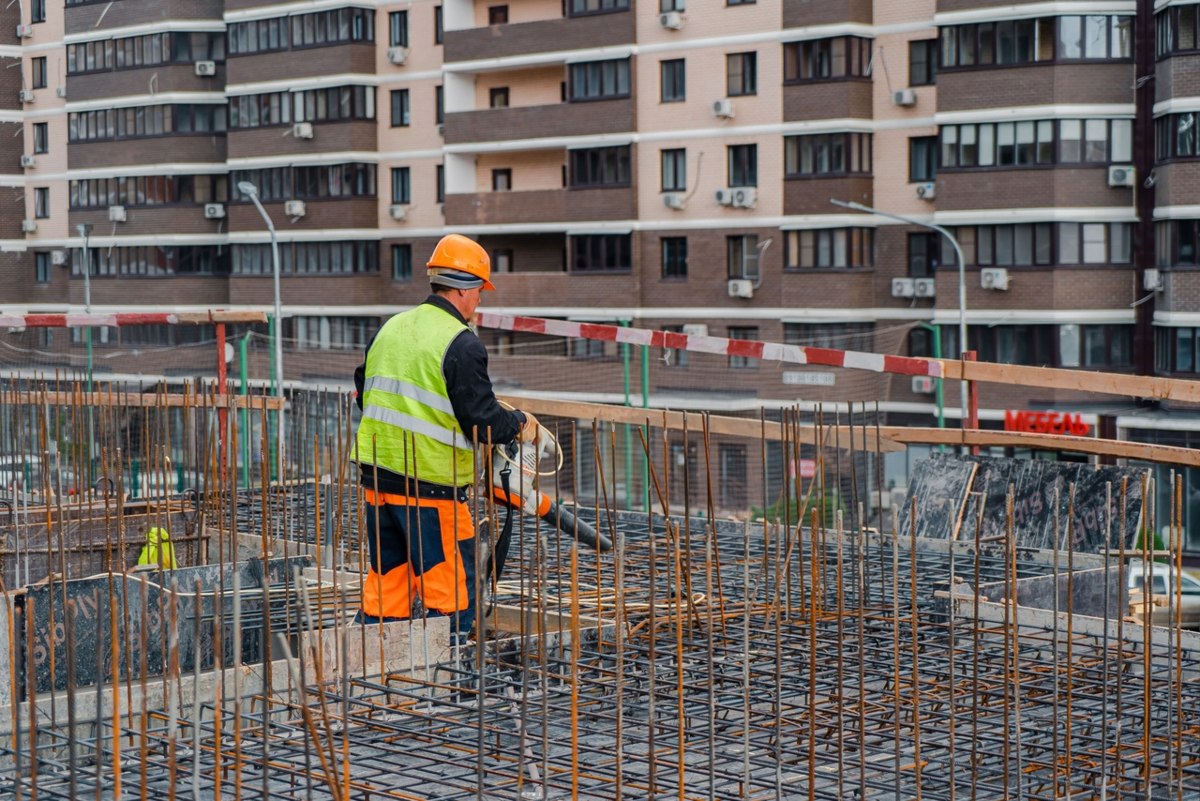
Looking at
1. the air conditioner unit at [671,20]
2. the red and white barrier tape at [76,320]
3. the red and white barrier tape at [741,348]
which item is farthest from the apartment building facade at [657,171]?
the red and white barrier tape at [741,348]

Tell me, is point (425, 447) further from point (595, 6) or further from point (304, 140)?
point (304, 140)

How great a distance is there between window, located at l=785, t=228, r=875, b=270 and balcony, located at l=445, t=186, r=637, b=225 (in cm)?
446

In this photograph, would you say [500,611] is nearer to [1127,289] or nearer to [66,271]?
[1127,289]

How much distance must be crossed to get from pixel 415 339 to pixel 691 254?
31.9 m

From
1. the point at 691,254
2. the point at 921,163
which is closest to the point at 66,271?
the point at 691,254

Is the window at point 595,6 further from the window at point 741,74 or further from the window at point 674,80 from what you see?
the window at point 741,74

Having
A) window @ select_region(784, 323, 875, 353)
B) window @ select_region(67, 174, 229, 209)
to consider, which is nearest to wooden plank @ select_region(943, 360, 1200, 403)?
window @ select_region(784, 323, 875, 353)

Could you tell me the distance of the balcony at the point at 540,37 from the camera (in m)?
39.2

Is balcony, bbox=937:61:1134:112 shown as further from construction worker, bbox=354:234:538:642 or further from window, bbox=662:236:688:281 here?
construction worker, bbox=354:234:538:642

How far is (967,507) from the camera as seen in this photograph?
1049cm

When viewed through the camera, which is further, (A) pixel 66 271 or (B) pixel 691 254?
(A) pixel 66 271

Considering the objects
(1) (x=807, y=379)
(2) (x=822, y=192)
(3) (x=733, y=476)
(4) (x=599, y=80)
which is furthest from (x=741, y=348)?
(4) (x=599, y=80)

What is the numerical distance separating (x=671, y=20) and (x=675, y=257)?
5.62m

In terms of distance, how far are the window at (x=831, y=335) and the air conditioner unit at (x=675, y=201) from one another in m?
3.98
